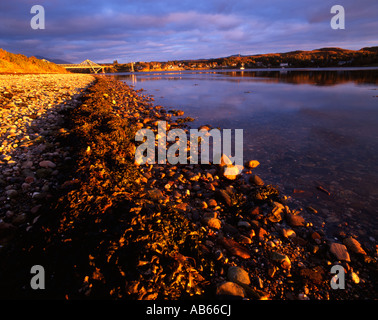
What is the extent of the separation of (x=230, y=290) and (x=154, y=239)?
1202mm

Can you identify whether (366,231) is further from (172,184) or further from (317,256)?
(172,184)

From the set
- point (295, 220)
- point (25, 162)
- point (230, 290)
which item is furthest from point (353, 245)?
point (25, 162)

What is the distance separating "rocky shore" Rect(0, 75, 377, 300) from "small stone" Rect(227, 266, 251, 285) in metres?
0.01

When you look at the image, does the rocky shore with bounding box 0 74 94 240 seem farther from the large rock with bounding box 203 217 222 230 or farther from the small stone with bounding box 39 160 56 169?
the large rock with bounding box 203 217 222 230

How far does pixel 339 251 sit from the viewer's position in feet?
11.0

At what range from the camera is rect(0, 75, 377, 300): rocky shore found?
93.1 inches

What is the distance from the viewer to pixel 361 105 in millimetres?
16125

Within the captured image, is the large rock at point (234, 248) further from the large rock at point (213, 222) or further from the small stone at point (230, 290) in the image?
the small stone at point (230, 290)

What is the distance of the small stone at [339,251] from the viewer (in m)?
3.29

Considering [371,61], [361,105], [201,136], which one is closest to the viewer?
[201,136]

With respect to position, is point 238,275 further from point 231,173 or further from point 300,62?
point 300,62
